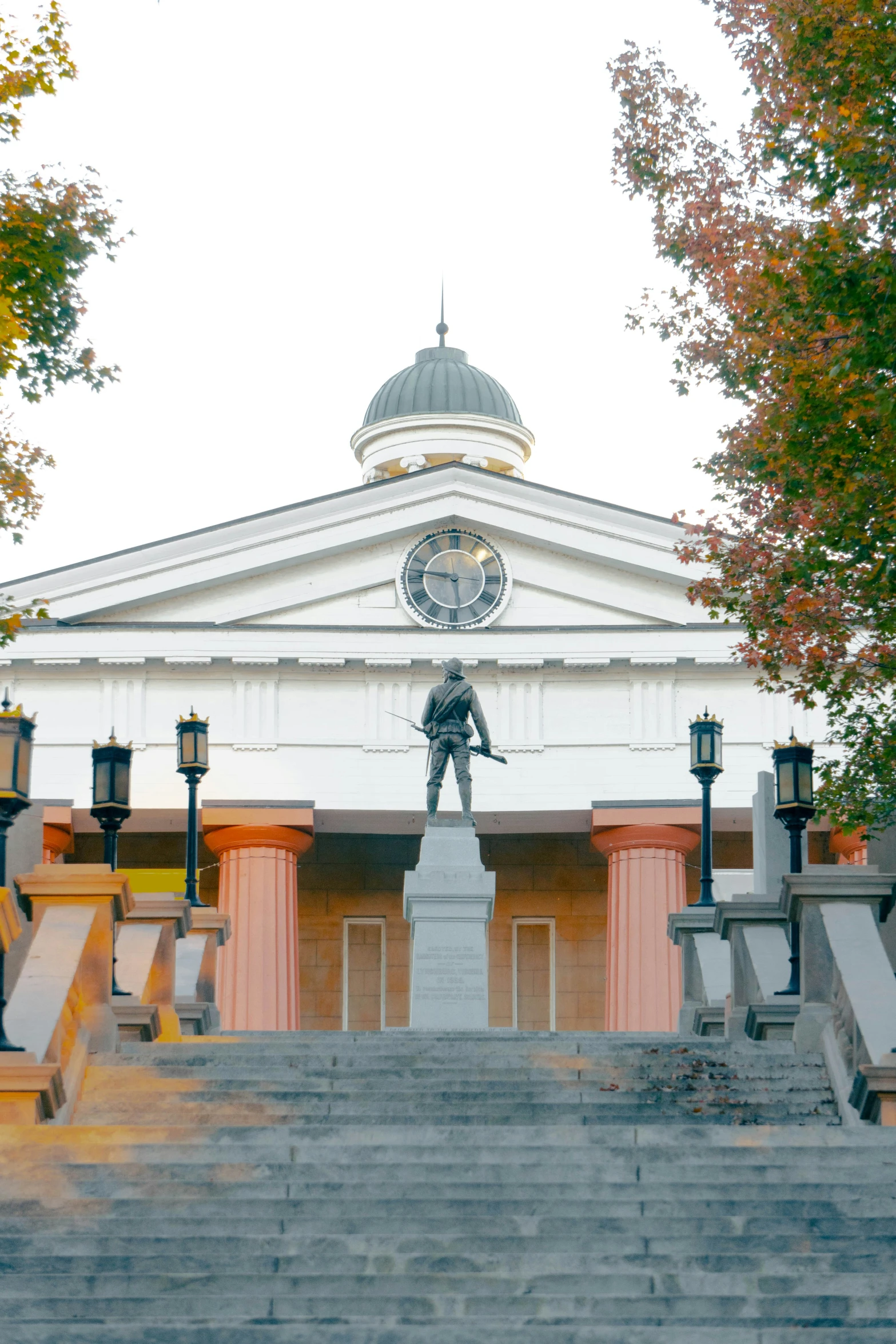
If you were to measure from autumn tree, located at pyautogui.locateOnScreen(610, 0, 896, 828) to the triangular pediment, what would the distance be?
11794mm

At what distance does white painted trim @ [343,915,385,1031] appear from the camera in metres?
36.1

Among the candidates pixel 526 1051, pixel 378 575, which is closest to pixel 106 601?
pixel 378 575

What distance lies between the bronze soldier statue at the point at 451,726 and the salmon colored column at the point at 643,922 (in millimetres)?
9953

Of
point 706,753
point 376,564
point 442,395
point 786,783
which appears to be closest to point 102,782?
point 786,783

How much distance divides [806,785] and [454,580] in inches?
686

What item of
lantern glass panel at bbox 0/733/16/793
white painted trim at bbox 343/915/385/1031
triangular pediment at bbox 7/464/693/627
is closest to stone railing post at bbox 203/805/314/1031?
white painted trim at bbox 343/915/385/1031

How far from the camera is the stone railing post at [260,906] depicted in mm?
31547

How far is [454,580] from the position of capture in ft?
113

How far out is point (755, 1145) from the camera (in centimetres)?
A: 1086

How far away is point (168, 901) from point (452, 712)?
5.85 metres

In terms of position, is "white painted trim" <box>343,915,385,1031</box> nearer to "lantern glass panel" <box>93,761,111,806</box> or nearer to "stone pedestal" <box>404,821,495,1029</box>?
"stone pedestal" <box>404,821,495,1029</box>

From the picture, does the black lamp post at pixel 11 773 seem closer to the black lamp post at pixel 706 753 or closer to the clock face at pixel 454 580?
the black lamp post at pixel 706 753

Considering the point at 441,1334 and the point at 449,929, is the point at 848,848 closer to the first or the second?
the point at 449,929

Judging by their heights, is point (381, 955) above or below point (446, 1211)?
above
